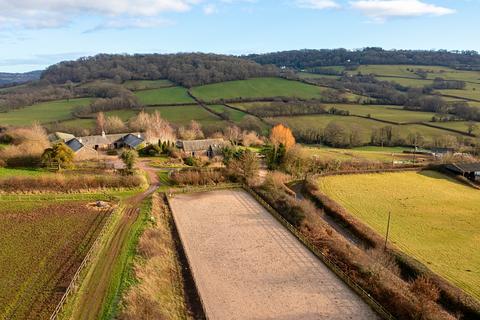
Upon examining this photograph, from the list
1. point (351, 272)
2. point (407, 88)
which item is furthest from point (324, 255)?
point (407, 88)

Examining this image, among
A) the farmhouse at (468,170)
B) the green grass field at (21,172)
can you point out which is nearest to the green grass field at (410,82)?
the farmhouse at (468,170)

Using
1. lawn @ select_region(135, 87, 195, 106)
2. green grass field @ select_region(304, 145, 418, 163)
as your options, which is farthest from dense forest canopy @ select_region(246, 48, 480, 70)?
green grass field @ select_region(304, 145, 418, 163)

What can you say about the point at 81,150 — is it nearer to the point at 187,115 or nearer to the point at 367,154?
the point at 187,115

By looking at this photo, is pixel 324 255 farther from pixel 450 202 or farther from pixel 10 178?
pixel 10 178

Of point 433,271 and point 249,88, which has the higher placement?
point 249,88

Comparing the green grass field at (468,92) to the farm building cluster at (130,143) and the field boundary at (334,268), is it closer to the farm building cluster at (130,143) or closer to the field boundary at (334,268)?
the farm building cluster at (130,143)

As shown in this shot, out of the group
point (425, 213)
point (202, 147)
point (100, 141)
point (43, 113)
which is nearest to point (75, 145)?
point (100, 141)
